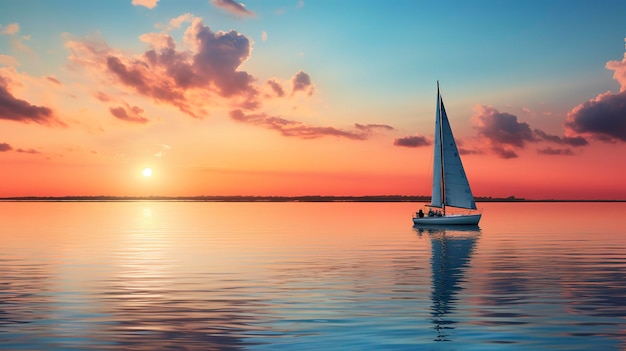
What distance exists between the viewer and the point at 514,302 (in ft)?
111

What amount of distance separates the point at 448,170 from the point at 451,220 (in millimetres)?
8365

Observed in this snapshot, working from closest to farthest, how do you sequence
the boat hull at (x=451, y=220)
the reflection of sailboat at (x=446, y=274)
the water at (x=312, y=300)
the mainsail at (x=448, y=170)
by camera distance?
1. the water at (x=312, y=300)
2. the reflection of sailboat at (x=446, y=274)
3. the boat hull at (x=451, y=220)
4. the mainsail at (x=448, y=170)

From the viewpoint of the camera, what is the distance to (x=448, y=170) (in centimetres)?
11331

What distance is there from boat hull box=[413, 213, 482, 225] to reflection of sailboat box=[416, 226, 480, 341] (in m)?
20.5

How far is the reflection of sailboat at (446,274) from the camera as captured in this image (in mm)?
28719

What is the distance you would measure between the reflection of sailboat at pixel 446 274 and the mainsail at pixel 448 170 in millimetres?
23595

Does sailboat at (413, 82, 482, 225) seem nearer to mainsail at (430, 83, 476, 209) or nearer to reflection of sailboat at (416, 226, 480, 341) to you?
mainsail at (430, 83, 476, 209)

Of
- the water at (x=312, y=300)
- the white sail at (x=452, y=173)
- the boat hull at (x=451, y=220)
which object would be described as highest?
the white sail at (x=452, y=173)

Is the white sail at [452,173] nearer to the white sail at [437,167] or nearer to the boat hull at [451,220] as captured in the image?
the white sail at [437,167]

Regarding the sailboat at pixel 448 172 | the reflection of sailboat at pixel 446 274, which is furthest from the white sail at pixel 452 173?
the reflection of sailboat at pixel 446 274

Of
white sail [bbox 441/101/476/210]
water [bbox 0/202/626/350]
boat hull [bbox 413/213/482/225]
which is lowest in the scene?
water [bbox 0/202/626/350]

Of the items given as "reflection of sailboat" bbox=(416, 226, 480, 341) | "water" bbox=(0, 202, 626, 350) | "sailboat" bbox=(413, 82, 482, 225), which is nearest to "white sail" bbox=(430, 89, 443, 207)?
"sailboat" bbox=(413, 82, 482, 225)

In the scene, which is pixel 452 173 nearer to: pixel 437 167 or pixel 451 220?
pixel 437 167

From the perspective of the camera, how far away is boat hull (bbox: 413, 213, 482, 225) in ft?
363
